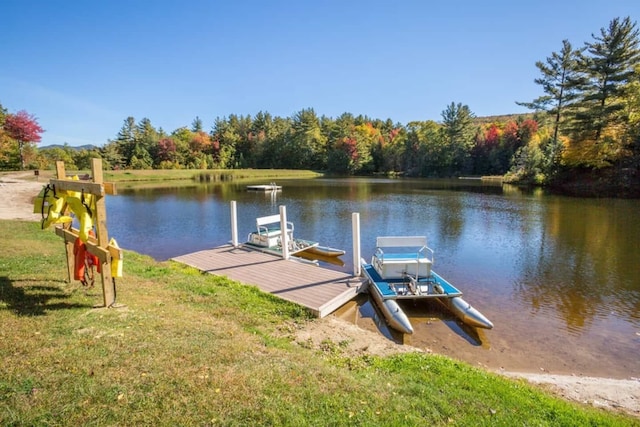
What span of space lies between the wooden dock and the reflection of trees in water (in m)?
4.98

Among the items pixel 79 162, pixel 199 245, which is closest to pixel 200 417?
pixel 199 245

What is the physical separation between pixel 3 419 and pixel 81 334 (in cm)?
161

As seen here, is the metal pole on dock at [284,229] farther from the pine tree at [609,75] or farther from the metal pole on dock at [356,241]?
the pine tree at [609,75]

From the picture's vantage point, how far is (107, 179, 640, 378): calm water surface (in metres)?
6.70

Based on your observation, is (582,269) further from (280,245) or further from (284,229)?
(280,245)

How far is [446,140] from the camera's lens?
67688 millimetres

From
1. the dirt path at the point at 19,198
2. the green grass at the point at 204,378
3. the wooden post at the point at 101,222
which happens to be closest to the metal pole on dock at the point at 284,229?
the green grass at the point at 204,378

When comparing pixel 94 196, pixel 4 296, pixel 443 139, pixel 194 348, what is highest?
pixel 443 139

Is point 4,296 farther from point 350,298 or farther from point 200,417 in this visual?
point 350,298

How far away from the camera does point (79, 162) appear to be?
6512 centimetres

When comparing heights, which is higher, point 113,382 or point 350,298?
point 113,382

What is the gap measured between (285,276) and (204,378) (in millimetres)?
5668

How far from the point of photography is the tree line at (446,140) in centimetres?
3200

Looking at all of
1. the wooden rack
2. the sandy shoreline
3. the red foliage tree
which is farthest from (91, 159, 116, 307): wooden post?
the red foliage tree
